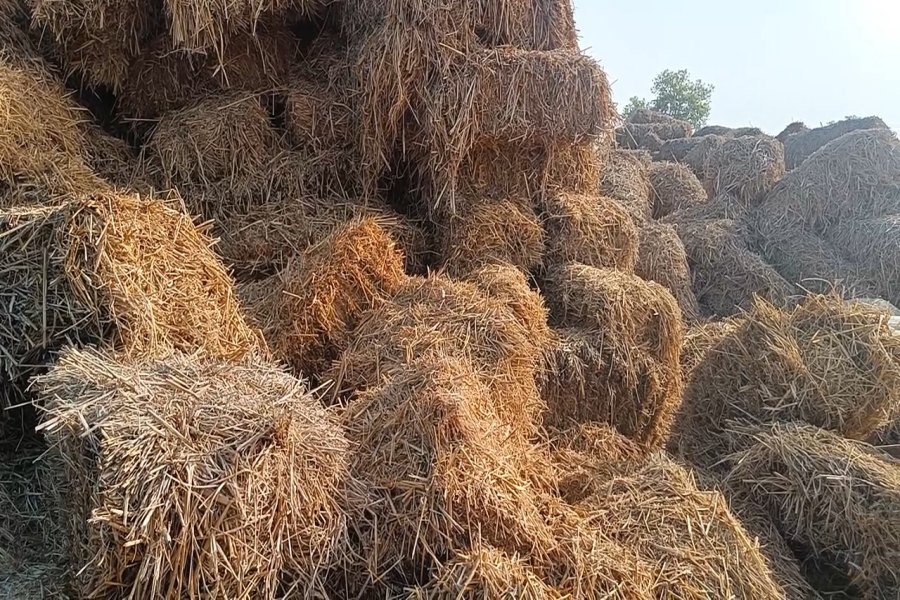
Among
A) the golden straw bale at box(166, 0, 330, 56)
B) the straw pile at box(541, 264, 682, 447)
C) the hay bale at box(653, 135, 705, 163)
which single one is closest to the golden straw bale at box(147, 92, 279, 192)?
the golden straw bale at box(166, 0, 330, 56)

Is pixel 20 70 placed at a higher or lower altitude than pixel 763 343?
higher

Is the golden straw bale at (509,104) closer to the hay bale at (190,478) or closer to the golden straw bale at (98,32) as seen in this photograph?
the golden straw bale at (98,32)

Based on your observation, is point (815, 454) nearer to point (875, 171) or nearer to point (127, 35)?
point (127, 35)

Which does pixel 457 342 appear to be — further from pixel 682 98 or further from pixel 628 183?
pixel 682 98

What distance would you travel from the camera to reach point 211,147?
380cm

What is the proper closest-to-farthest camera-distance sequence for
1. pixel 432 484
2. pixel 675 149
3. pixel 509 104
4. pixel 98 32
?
pixel 432 484, pixel 98 32, pixel 509 104, pixel 675 149

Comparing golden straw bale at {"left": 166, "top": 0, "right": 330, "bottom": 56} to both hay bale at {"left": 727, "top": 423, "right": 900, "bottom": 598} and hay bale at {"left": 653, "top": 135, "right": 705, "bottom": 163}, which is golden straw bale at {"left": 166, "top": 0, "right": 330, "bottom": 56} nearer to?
hay bale at {"left": 727, "top": 423, "right": 900, "bottom": 598}

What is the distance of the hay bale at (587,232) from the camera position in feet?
14.0

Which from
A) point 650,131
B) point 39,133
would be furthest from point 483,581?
point 650,131

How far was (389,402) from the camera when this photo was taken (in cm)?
244

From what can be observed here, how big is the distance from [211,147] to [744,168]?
6776mm

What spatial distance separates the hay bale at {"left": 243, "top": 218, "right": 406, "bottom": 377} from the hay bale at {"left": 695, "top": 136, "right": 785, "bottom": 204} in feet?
19.8

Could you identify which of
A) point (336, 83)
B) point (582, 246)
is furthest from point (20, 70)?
point (582, 246)

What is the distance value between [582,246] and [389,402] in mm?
2283
